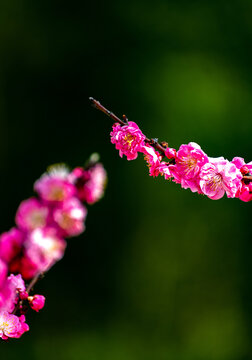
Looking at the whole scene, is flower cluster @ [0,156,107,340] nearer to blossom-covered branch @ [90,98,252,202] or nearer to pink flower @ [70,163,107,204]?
pink flower @ [70,163,107,204]

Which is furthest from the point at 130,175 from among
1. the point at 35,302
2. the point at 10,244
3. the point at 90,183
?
the point at 35,302

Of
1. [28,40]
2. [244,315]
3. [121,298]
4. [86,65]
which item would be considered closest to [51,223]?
[121,298]

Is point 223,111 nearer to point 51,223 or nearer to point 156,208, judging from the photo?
point 156,208

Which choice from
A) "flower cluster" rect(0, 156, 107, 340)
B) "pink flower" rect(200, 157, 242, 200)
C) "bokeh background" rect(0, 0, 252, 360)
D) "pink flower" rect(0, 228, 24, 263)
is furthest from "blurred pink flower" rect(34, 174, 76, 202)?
"bokeh background" rect(0, 0, 252, 360)

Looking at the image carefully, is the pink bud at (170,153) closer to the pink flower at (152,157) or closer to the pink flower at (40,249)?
the pink flower at (152,157)

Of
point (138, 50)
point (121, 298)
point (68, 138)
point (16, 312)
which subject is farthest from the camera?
point (138, 50)

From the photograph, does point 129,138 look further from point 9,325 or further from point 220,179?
point 9,325

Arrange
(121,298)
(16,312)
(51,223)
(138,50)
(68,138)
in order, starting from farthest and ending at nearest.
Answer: (138,50) < (68,138) < (121,298) < (51,223) < (16,312)

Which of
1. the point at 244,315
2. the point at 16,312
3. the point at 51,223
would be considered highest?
the point at 244,315
